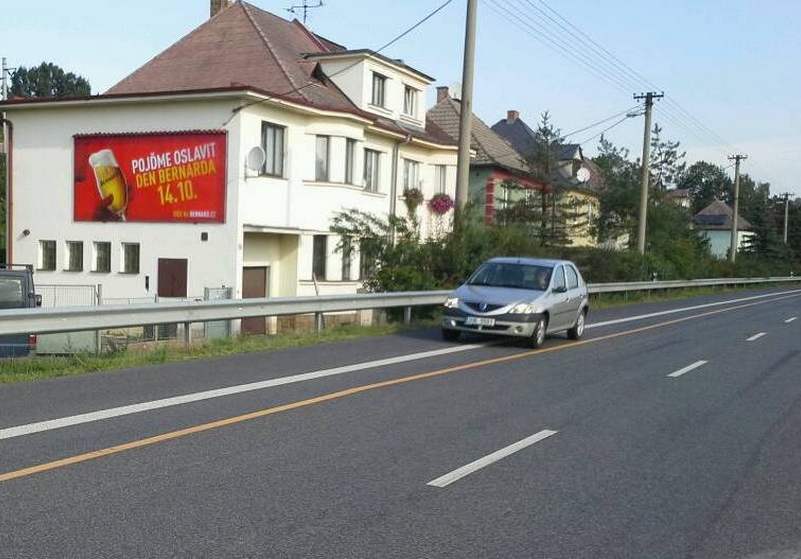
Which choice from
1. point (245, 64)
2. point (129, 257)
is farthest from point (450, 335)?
point (245, 64)

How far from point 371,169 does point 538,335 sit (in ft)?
57.9

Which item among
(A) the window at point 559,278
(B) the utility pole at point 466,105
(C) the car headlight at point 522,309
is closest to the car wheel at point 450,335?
(C) the car headlight at point 522,309

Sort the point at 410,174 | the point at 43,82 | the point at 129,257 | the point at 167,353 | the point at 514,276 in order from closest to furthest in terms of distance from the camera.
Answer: the point at 167,353 < the point at 514,276 < the point at 129,257 < the point at 410,174 < the point at 43,82

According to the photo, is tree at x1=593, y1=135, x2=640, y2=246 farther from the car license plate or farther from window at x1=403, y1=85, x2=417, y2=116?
the car license plate

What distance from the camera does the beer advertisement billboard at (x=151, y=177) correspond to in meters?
26.5

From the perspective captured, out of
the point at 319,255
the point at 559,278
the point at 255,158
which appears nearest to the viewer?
the point at 559,278

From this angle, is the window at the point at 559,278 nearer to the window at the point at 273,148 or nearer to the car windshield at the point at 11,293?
the car windshield at the point at 11,293

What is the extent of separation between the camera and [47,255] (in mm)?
29250

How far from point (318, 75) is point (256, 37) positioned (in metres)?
2.60

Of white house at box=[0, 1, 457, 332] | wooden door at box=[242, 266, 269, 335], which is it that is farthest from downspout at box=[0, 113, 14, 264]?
wooden door at box=[242, 266, 269, 335]

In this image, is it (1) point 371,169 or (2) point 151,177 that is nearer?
(2) point 151,177

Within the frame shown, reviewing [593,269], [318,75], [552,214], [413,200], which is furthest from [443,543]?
[552,214]

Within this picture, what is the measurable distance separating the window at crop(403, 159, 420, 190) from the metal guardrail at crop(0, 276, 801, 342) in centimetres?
1574

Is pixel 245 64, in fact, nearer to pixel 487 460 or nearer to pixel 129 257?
pixel 129 257
